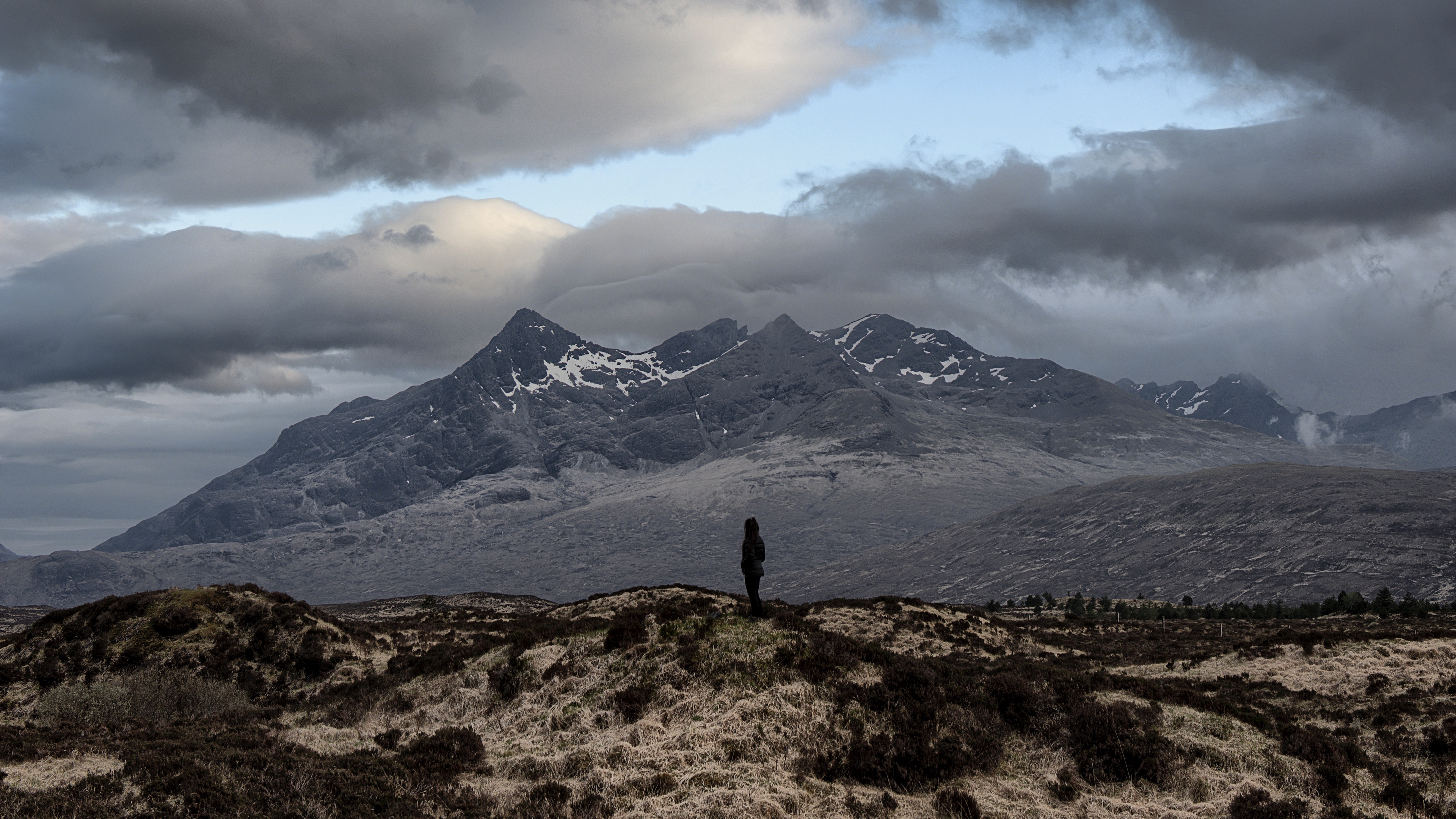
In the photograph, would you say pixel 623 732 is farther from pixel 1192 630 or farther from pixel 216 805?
pixel 1192 630

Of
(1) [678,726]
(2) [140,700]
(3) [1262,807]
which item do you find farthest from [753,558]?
(2) [140,700]

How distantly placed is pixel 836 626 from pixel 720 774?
3587 cm

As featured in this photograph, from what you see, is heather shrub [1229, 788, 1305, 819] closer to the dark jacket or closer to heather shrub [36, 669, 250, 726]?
the dark jacket

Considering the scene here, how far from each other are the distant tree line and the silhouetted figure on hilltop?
71851 mm

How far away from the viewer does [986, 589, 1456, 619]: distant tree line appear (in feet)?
368

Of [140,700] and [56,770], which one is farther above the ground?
[56,770]

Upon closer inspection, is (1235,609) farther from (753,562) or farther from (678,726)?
(678,726)

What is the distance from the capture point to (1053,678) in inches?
1288

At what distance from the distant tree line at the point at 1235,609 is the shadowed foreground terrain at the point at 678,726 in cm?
7102

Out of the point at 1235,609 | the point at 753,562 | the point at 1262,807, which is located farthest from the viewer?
the point at 1235,609

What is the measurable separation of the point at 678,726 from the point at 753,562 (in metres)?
8.79

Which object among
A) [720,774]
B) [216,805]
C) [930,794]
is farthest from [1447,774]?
[216,805]

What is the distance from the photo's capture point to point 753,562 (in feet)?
117

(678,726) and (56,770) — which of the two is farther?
(678,726)
